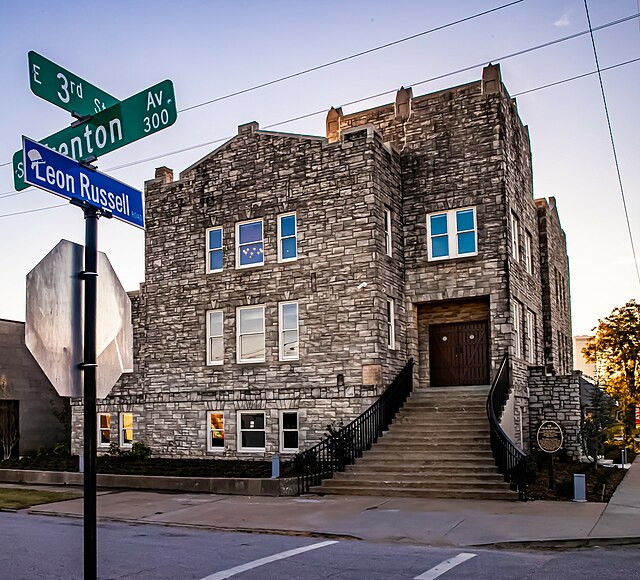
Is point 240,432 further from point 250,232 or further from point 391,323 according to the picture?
point 250,232

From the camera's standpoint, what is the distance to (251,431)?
23.1 meters

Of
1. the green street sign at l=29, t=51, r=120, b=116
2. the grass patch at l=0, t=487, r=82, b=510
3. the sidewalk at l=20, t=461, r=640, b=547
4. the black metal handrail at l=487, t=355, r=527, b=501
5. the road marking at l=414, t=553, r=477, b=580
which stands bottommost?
the grass patch at l=0, t=487, r=82, b=510

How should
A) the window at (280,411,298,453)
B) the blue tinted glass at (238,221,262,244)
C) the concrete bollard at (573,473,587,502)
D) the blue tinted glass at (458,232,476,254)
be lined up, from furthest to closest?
1. the blue tinted glass at (238,221,262,244)
2. the window at (280,411,298,453)
3. the blue tinted glass at (458,232,476,254)
4. the concrete bollard at (573,473,587,502)

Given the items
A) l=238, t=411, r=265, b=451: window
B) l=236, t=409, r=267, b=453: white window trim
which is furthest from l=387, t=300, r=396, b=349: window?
l=238, t=411, r=265, b=451: window

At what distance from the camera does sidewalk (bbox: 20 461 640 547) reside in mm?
12086

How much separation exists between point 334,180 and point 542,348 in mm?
9957

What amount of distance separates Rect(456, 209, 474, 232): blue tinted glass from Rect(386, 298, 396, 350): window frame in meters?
2.93

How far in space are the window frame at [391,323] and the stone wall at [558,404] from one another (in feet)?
15.8

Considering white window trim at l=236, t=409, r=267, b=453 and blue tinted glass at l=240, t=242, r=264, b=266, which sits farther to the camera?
blue tinted glass at l=240, t=242, r=264, b=266

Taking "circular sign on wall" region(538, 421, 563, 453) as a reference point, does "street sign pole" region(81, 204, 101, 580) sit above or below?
above

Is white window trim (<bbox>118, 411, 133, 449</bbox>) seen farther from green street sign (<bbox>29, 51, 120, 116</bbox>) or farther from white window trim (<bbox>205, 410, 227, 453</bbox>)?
green street sign (<bbox>29, 51, 120, 116</bbox>)

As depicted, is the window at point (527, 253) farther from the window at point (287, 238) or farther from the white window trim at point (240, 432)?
the white window trim at point (240, 432)

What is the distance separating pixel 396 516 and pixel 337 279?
9053mm

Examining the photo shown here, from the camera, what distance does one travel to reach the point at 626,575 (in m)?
9.30
